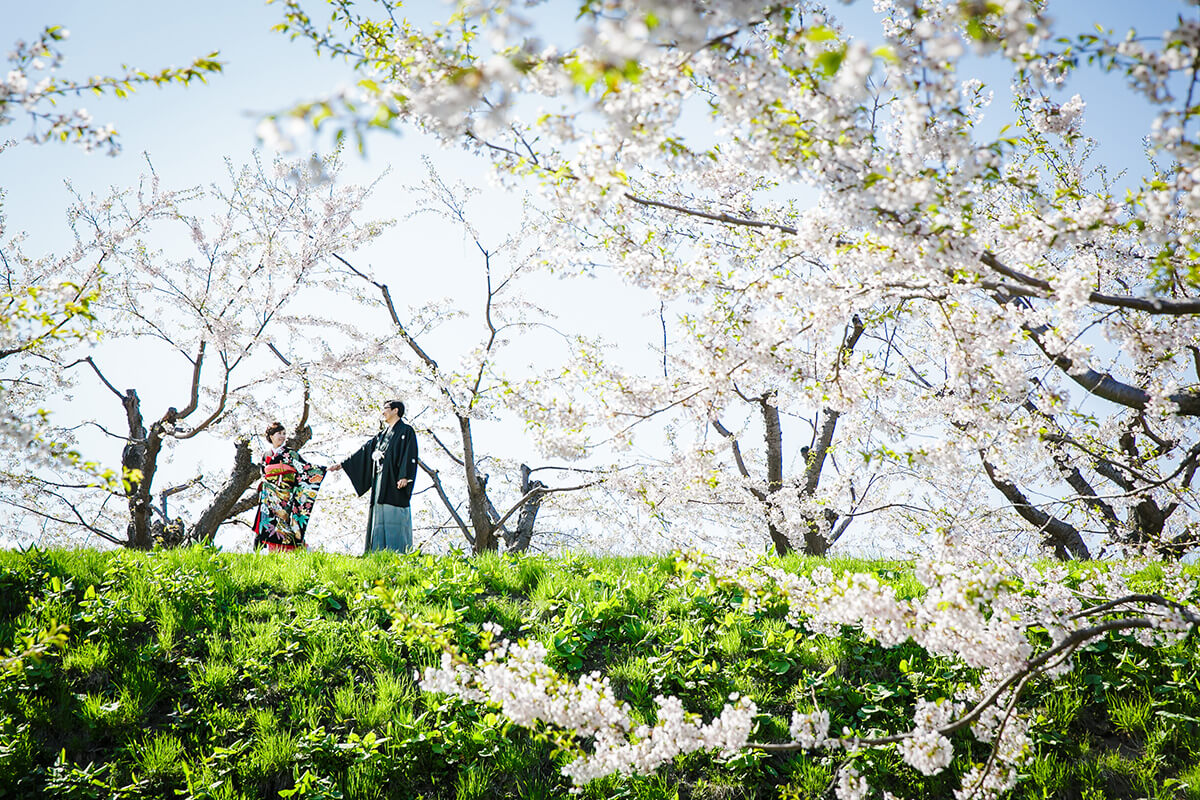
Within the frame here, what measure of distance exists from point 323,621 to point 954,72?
4.63 meters

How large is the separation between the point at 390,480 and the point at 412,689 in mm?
3316

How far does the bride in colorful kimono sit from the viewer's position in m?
7.13

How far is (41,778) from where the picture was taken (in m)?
3.29

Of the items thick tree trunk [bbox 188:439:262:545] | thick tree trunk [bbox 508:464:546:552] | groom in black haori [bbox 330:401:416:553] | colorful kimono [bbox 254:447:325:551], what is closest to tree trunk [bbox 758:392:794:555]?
thick tree trunk [bbox 508:464:546:552]

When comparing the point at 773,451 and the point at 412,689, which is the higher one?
the point at 773,451

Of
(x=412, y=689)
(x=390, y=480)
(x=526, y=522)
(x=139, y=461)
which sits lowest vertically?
(x=412, y=689)

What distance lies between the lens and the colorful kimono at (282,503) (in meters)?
7.13

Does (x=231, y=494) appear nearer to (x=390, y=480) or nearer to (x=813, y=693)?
(x=390, y=480)

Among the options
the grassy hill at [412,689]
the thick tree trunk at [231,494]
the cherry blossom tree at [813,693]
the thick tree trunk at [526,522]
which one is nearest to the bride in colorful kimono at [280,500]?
the grassy hill at [412,689]

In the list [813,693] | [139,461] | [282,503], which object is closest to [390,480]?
[282,503]

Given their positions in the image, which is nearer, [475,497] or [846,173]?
[846,173]

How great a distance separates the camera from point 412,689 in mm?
3916

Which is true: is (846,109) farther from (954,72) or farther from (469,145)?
(469,145)

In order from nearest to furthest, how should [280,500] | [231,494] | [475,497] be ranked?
[280,500]
[475,497]
[231,494]
